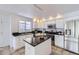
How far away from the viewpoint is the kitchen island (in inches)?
68.6

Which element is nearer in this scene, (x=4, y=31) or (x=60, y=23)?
(x=4, y=31)

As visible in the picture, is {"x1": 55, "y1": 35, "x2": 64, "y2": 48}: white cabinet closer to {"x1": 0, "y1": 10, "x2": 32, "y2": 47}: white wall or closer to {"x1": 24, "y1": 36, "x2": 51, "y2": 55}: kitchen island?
{"x1": 24, "y1": 36, "x2": 51, "y2": 55}: kitchen island

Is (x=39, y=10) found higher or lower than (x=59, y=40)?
higher

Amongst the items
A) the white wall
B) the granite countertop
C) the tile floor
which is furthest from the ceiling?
the tile floor

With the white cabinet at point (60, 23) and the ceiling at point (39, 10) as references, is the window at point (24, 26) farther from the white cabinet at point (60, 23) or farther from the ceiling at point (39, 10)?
the white cabinet at point (60, 23)

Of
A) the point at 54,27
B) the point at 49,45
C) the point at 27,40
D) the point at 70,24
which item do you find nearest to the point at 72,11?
→ the point at 70,24

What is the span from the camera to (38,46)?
1.86m

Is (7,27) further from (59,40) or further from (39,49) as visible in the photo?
(59,40)

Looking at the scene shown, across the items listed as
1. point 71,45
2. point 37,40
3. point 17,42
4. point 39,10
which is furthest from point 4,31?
point 71,45

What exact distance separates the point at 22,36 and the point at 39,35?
0.39 m

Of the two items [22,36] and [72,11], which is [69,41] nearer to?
[72,11]

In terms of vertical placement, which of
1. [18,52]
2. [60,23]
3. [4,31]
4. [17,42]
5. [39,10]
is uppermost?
[39,10]

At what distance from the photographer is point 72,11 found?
6.26ft
